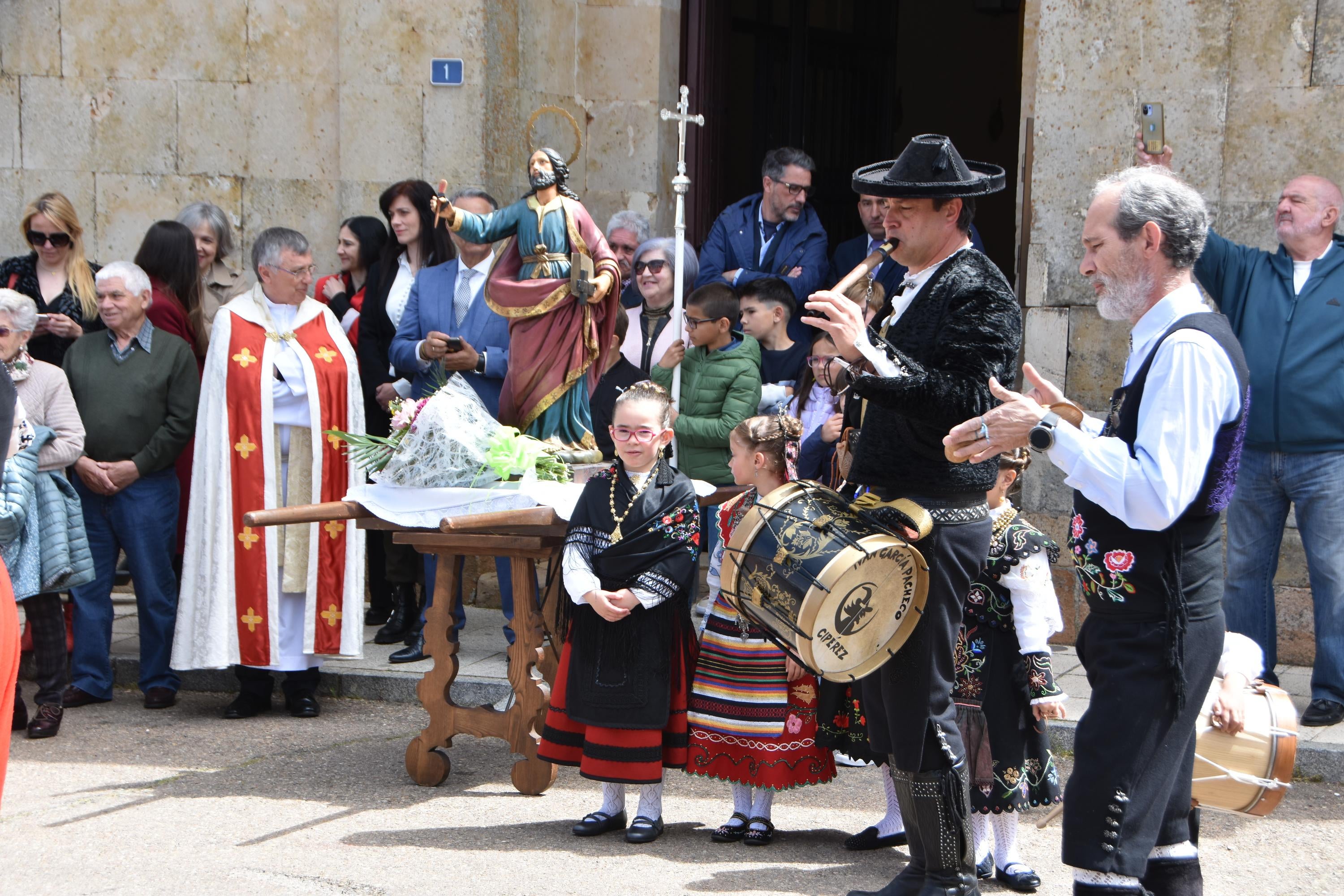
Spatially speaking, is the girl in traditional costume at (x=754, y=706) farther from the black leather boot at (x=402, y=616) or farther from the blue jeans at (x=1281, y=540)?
the black leather boot at (x=402, y=616)

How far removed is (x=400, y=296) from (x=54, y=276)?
166 cm

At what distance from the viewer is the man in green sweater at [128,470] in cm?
620

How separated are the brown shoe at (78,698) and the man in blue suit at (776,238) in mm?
3428

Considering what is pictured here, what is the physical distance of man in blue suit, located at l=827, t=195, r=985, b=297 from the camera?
21.0 ft

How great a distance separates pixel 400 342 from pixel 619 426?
7.22 feet

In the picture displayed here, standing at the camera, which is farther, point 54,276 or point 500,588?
point 54,276

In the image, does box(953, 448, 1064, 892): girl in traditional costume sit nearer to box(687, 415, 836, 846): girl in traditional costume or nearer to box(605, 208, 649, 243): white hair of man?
box(687, 415, 836, 846): girl in traditional costume

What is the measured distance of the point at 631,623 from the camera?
4.57 metres

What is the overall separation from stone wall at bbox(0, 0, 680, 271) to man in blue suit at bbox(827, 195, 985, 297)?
5.98ft

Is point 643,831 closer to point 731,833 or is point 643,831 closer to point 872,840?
point 731,833

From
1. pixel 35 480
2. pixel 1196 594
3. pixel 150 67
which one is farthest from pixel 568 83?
pixel 1196 594

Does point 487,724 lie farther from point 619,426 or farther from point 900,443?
point 900,443

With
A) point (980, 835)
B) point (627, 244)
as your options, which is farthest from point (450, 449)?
point (627, 244)

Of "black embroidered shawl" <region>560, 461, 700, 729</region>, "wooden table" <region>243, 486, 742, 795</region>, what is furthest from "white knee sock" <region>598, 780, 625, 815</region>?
"wooden table" <region>243, 486, 742, 795</region>
